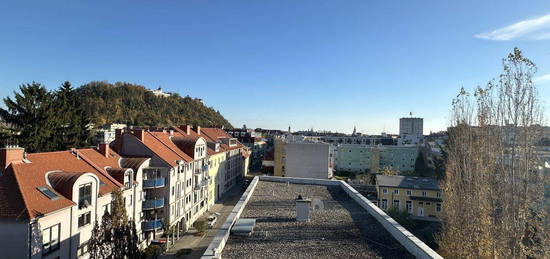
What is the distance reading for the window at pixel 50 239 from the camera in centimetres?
1370

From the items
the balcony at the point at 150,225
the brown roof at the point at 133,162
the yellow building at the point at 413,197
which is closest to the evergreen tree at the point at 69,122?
the brown roof at the point at 133,162

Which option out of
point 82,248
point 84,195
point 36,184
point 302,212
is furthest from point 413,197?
point 36,184

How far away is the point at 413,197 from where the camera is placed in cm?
3778

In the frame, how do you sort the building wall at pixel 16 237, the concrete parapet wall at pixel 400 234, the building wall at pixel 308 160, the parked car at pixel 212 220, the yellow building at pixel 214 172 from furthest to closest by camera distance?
the building wall at pixel 308 160
the yellow building at pixel 214 172
the parked car at pixel 212 220
the building wall at pixel 16 237
the concrete parapet wall at pixel 400 234

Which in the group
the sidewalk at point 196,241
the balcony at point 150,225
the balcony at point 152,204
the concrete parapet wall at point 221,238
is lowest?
the sidewalk at point 196,241

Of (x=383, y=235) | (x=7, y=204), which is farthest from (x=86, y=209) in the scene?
(x=383, y=235)

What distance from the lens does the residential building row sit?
13.3 metres

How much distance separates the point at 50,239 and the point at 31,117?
2122cm

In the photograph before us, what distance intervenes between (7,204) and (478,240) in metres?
21.4

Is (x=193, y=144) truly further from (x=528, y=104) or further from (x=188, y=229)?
Answer: (x=528, y=104)

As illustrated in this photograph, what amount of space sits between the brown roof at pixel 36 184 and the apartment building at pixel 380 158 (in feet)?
177

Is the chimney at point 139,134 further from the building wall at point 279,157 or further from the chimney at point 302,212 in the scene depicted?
the building wall at point 279,157

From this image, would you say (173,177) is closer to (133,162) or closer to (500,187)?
(133,162)

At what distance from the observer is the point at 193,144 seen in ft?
105
